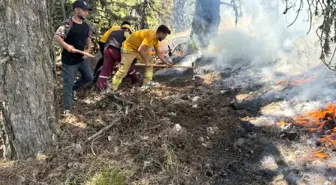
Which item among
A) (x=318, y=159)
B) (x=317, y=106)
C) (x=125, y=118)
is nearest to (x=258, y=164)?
(x=318, y=159)

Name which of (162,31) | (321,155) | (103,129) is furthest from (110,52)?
(321,155)

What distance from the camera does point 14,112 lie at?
3607 mm

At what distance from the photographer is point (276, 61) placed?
7328mm

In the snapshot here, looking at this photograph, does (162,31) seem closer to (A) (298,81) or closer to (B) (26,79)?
(A) (298,81)

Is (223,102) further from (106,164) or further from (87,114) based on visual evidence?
(106,164)

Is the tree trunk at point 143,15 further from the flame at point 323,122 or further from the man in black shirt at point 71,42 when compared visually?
the flame at point 323,122

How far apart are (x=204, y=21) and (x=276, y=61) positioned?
338cm

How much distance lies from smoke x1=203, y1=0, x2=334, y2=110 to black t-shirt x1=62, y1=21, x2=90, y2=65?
3.15 metres

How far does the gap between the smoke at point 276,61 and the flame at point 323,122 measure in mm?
316

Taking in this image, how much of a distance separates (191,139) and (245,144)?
2.36 feet

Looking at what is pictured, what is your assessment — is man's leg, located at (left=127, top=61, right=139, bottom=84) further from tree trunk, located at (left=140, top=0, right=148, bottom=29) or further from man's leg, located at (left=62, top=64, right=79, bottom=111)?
tree trunk, located at (left=140, top=0, right=148, bottom=29)

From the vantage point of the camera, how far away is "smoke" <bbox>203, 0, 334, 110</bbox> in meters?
5.47

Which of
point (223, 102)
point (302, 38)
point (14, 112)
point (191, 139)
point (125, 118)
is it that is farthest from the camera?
point (302, 38)

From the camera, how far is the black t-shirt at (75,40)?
502cm
